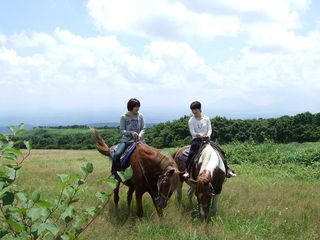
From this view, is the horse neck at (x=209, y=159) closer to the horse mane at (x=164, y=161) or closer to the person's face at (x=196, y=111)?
the horse mane at (x=164, y=161)

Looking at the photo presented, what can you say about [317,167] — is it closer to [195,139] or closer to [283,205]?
[283,205]

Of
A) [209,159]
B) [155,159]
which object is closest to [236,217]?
[209,159]

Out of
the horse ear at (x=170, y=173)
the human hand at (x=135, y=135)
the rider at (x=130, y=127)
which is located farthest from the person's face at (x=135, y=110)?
the horse ear at (x=170, y=173)

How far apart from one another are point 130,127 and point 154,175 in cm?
160

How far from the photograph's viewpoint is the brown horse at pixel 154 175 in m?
8.52

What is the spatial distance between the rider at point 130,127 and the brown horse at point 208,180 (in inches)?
65.1

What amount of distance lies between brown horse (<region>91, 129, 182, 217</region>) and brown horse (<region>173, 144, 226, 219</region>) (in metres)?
0.45

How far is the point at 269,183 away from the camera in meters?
14.4

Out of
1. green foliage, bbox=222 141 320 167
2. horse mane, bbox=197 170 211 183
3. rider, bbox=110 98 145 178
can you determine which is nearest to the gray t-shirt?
rider, bbox=110 98 145 178

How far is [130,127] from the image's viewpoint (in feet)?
33.5

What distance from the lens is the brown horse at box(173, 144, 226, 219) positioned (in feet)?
27.8

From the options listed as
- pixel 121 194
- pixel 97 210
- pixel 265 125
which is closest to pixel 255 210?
pixel 121 194

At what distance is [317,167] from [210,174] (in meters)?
10.7

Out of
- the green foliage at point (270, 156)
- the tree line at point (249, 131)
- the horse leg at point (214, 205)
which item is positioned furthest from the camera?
the tree line at point (249, 131)
